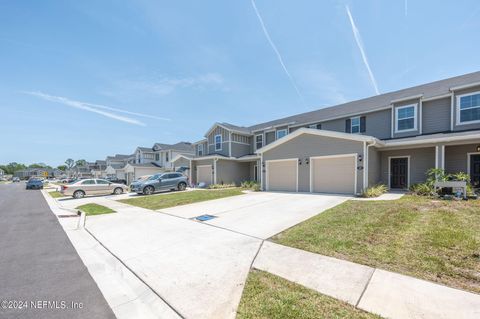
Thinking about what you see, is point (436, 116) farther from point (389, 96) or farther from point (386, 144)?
point (389, 96)

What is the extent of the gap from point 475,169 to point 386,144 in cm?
436

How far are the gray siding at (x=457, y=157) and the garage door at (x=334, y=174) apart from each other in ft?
17.5

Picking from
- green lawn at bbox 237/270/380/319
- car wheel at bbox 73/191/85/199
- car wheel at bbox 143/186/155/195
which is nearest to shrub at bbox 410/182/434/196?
green lawn at bbox 237/270/380/319

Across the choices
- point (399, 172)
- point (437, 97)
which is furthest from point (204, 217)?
point (437, 97)

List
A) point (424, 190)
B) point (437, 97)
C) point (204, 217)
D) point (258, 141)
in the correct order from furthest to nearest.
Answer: point (258, 141) < point (437, 97) < point (424, 190) < point (204, 217)

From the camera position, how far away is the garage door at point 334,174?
12.5 metres

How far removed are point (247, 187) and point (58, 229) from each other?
13.5 metres

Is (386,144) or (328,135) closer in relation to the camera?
(386,144)

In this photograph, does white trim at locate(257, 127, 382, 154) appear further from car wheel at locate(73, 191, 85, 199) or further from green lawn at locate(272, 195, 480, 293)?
car wheel at locate(73, 191, 85, 199)

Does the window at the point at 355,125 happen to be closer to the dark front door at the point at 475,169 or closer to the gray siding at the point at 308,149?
the gray siding at the point at 308,149

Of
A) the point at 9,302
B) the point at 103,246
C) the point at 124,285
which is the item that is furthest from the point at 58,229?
the point at 124,285

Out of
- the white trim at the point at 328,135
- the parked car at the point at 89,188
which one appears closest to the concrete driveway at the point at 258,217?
the white trim at the point at 328,135

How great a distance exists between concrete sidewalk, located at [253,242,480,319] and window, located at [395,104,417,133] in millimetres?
13611

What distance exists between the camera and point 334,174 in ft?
43.1
